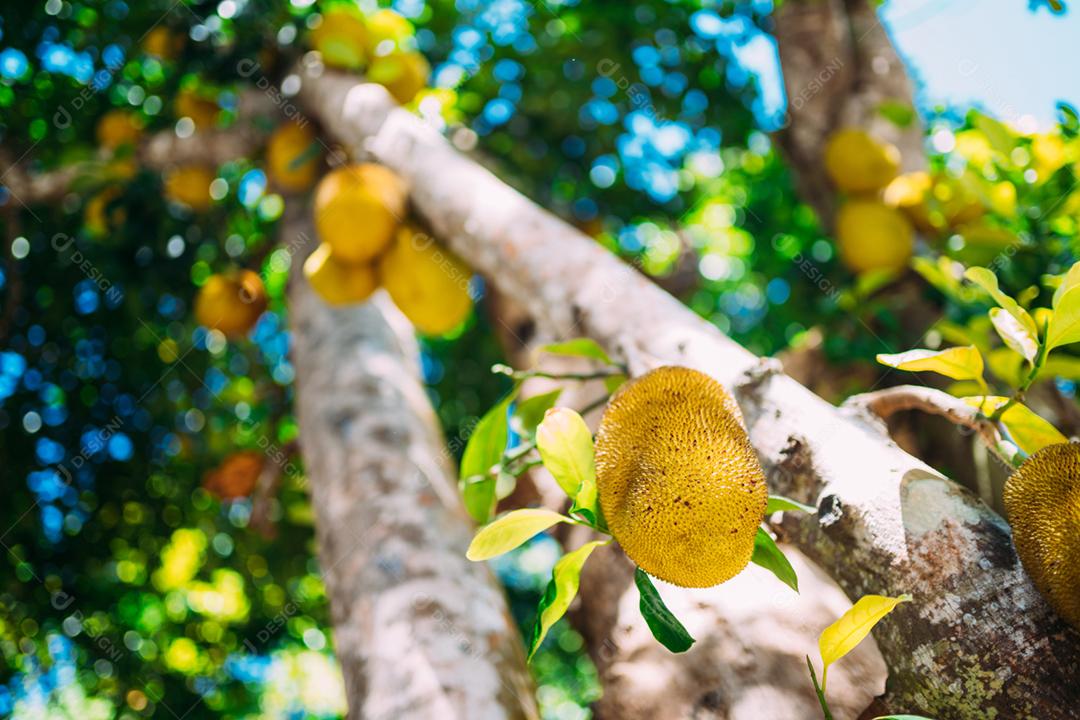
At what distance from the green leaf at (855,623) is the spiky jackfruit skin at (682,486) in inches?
3.5

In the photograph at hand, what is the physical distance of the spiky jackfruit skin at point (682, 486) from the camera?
2.23ft

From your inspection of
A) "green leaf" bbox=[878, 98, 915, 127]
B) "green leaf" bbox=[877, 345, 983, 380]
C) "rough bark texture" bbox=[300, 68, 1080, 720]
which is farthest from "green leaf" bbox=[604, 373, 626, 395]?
"green leaf" bbox=[878, 98, 915, 127]

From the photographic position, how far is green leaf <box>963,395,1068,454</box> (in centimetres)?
83

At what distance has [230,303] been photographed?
83.9 inches

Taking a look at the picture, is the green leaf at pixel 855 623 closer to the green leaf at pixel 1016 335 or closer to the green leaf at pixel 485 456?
the green leaf at pixel 1016 335

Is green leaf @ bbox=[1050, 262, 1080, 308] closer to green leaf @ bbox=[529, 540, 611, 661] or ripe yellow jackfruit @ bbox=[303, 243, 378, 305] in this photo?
green leaf @ bbox=[529, 540, 611, 661]

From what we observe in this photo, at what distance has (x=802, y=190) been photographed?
2.38 m

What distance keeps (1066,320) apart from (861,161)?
1.42 metres

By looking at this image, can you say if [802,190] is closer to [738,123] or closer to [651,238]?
[738,123]

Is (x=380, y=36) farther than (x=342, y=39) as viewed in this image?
Yes

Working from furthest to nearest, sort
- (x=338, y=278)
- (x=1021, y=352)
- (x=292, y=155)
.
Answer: (x=292, y=155) → (x=338, y=278) → (x=1021, y=352)

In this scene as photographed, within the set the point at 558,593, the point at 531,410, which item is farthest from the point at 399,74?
the point at 558,593

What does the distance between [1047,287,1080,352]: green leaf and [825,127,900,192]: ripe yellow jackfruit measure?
140 cm

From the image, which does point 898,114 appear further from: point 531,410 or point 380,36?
point 531,410
